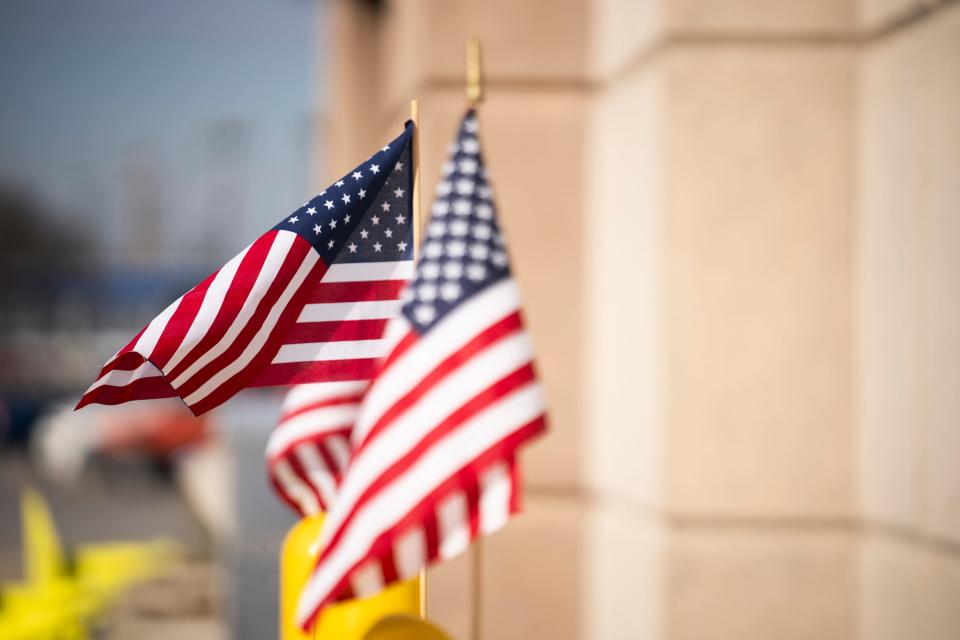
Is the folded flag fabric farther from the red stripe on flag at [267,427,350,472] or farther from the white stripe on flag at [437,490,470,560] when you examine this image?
the white stripe on flag at [437,490,470,560]

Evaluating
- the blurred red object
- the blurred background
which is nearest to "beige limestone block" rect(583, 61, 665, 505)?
the blurred background

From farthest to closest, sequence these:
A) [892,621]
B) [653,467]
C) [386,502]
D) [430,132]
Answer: [430,132] < [653,467] < [892,621] < [386,502]

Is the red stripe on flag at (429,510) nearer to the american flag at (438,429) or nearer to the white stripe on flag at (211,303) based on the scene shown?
the american flag at (438,429)

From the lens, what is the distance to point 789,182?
446 centimetres

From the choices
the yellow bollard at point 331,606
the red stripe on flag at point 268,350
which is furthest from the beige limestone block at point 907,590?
the red stripe on flag at point 268,350

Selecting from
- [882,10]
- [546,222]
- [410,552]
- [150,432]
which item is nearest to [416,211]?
[410,552]

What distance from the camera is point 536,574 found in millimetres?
5098

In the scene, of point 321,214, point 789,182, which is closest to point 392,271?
point 321,214

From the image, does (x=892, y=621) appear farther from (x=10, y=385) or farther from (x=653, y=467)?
(x=10, y=385)

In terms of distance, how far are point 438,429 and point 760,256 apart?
2.14 m

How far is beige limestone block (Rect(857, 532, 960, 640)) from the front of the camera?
12.7 ft

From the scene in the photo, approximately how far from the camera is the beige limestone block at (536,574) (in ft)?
16.5

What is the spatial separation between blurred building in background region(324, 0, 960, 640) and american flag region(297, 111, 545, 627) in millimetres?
1750

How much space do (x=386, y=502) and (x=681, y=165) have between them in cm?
228
